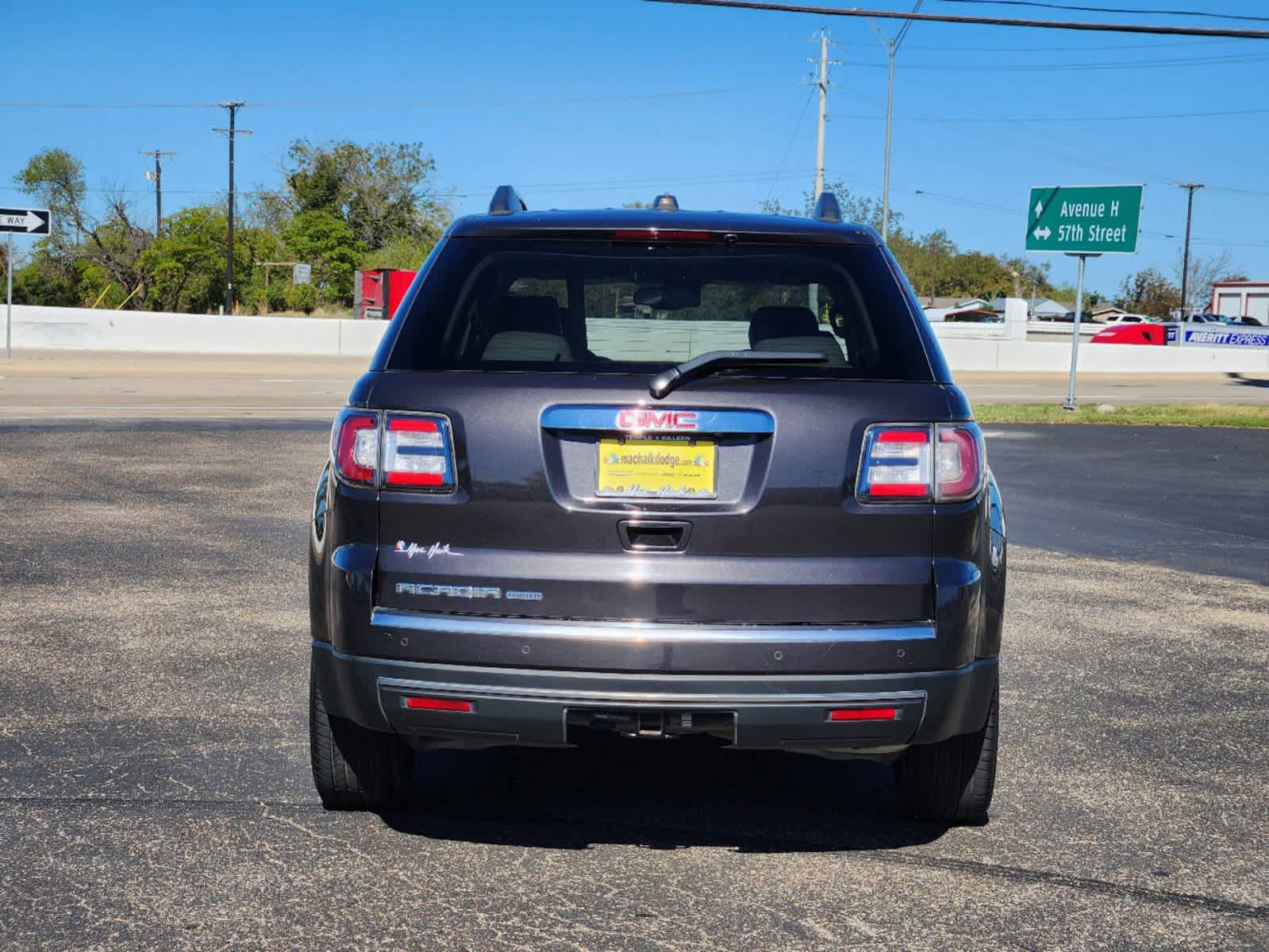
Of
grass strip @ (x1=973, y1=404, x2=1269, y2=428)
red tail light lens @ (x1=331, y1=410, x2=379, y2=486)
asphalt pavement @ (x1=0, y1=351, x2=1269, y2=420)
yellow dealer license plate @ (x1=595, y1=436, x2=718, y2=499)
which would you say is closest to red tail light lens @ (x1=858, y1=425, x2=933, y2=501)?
yellow dealer license plate @ (x1=595, y1=436, x2=718, y2=499)

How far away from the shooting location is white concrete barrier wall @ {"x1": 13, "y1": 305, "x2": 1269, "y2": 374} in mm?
37688

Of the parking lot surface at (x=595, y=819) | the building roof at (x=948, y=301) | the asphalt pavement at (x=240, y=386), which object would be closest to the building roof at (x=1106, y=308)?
the building roof at (x=948, y=301)

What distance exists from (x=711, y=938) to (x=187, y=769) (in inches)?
80.0

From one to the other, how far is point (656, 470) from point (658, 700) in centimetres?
56

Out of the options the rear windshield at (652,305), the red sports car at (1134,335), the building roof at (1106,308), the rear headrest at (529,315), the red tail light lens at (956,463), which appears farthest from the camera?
the building roof at (1106,308)

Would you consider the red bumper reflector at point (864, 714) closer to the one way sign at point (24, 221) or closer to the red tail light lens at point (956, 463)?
the red tail light lens at point (956, 463)

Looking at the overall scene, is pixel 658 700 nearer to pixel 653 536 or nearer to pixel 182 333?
pixel 653 536

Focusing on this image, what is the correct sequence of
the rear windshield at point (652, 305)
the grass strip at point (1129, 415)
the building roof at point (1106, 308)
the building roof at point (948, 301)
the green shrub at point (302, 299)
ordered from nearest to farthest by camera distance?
the rear windshield at point (652, 305) < the grass strip at point (1129, 415) < the green shrub at point (302, 299) < the building roof at point (948, 301) < the building roof at point (1106, 308)

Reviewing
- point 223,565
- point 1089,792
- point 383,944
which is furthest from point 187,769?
point 223,565

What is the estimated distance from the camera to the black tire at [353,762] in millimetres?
4008

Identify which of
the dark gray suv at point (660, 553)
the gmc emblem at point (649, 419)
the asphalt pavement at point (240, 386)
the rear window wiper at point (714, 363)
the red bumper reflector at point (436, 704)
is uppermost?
the rear window wiper at point (714, 363)

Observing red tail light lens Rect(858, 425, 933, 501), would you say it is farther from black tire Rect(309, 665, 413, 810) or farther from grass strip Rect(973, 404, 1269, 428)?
grass strip Rect(973, 404, 1269, 428)

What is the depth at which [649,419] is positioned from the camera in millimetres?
3445

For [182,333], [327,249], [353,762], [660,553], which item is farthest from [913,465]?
[327,249]
